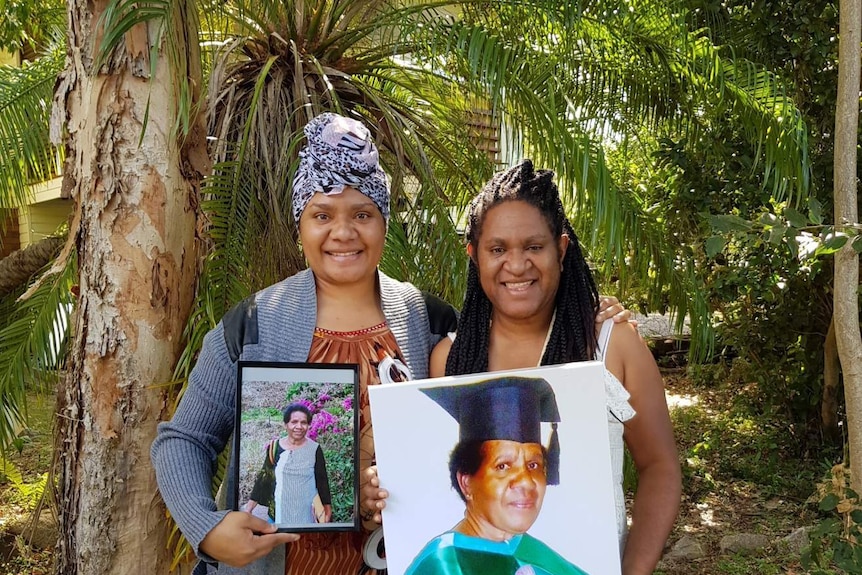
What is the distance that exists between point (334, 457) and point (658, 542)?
2.39 feet

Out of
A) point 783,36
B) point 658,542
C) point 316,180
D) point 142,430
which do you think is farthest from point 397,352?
point 783,36

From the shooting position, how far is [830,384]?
6.08m

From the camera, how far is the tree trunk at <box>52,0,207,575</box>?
2.83 metres

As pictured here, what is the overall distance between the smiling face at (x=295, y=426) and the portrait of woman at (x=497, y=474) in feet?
1.01

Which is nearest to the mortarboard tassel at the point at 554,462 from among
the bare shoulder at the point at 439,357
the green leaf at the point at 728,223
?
the bare shoulder at the point at 439,357

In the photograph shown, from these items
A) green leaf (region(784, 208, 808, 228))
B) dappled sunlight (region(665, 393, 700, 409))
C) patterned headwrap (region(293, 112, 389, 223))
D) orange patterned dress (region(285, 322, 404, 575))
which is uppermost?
patterned headwrap (region(293, 112, 389, 223))

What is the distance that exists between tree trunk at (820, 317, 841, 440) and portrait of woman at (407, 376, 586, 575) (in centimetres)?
523

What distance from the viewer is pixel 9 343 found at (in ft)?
13.6

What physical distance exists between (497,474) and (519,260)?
0.48 m

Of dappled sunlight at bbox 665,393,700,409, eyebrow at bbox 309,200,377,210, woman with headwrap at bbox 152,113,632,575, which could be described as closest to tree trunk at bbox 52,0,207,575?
woman with headwrap at bbox 152,113,632,575

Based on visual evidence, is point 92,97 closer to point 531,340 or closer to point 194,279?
point 194,279

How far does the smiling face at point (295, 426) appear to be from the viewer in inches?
65.8

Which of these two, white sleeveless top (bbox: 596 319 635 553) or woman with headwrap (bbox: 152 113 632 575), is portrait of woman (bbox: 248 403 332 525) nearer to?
woman with headwrap (bbox: 152 113 632 575)

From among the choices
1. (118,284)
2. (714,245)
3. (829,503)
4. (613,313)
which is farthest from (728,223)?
(118,284)
